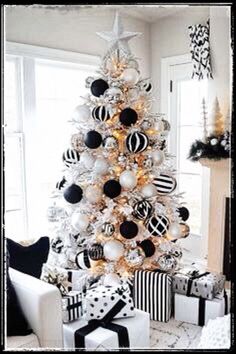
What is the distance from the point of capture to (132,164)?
77.1 inches

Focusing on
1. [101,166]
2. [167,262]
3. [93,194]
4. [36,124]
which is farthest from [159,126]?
[167,262]

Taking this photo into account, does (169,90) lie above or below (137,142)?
above

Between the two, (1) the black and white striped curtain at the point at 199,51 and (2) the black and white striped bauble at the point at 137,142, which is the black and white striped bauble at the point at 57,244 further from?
(1) the black and white striped curtain at the point at 199,51

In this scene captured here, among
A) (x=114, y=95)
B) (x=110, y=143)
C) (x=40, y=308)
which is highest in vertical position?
(x=114, y=95)

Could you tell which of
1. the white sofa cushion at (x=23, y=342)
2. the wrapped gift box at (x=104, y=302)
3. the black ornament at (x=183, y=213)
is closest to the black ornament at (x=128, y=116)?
the black ornament at (x=183, y=213)

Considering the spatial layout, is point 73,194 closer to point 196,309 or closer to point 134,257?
point 134,257

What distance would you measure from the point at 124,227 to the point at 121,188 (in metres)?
0.21

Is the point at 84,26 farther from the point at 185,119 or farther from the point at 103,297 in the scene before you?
the point at 103,297

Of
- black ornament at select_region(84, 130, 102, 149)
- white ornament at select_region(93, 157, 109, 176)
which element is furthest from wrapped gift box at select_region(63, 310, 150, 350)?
black ornament at select_region(84, 130, 102, 149)

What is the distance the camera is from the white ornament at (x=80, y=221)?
1968mm

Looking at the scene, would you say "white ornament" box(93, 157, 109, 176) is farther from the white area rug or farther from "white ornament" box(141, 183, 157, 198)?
the white area rug

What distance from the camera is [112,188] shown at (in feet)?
6.27

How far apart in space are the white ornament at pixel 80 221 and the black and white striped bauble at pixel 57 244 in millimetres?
167

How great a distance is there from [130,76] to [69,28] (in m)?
0.51
